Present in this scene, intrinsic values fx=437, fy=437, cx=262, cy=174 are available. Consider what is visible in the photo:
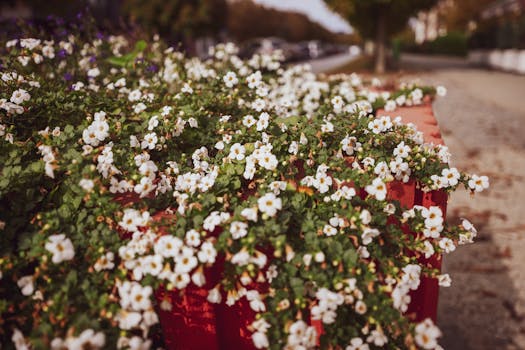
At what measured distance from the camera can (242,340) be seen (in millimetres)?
1968

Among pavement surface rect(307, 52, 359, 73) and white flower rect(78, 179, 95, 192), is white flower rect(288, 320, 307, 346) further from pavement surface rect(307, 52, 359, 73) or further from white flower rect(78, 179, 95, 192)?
pavement surface rect(307, 52, 359, 73)

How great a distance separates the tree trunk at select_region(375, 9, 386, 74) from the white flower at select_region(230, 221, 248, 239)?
63.8 feet

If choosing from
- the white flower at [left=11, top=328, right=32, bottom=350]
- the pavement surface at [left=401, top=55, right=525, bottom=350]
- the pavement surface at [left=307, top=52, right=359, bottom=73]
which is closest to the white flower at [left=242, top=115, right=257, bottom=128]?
the white flower at [left=11, top=328, right=32, bottom=350]

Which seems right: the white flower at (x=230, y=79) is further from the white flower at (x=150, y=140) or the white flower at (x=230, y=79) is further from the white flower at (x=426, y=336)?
the white flower at (x=426, y=336)

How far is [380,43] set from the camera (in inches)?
781

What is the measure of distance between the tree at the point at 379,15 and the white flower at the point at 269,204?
16.9 m

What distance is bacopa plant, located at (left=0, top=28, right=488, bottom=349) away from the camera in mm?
1569

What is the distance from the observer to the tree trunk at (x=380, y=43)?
63.2 ft

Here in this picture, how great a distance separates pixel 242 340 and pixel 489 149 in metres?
6.23

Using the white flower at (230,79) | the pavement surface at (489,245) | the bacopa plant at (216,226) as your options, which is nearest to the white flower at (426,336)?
the bacopa plant at (216,226)

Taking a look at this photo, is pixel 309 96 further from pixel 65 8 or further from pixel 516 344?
pixel 65 8

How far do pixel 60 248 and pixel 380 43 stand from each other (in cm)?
2024

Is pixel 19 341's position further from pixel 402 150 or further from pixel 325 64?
pixel 325 64

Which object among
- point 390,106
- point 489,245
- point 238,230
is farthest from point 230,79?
point 489,245
